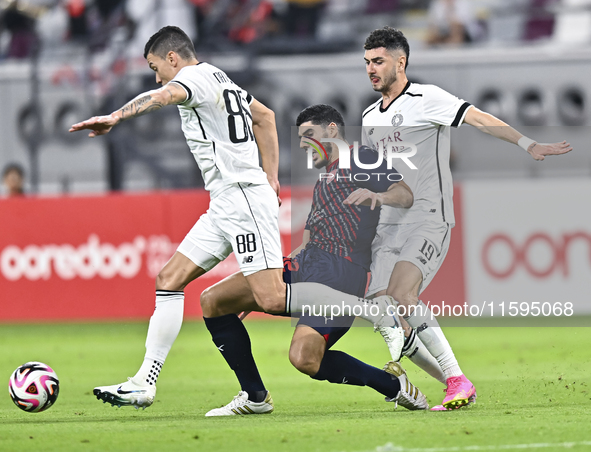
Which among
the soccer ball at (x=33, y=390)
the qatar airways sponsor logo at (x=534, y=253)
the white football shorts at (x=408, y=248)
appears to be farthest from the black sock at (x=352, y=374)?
the qatar airways sponsor logo at (x=534, y=253)

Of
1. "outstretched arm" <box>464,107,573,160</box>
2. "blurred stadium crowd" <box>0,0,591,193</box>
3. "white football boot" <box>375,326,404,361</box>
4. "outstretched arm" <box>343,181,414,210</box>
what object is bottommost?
"white football boot" <box>375,326,404,361</box>

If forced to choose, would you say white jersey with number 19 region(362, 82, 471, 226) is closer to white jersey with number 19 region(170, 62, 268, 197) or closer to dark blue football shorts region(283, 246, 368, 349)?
dark blue football shorts region(283, 246, 368, 349)

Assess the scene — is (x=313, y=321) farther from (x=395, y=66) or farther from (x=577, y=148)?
(x=577, y=148)

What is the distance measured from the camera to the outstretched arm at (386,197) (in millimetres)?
6004

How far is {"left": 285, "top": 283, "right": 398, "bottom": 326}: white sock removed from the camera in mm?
5941

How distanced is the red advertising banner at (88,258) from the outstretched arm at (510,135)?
6964 millimetres

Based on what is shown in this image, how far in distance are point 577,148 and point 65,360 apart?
8.58 metres

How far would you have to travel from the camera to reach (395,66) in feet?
21.1

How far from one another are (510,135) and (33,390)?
337cm

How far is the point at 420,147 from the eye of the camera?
642 cm

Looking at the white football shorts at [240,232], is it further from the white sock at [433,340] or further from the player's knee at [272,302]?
the white sock at [433,340]

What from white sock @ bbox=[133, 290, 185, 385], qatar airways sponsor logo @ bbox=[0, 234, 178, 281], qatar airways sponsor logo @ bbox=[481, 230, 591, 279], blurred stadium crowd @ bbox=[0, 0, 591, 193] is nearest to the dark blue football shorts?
white sock @ bbox=[133, 290, 185, 385]

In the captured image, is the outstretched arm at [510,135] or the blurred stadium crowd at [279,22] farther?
the blurred stadium crowd at [279,22]

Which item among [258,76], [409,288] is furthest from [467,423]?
[258,76]
